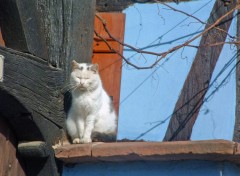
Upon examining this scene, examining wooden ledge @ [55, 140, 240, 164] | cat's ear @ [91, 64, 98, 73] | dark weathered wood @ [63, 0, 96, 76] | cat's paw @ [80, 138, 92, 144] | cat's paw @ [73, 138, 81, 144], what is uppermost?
dark weathered wood @ [63, 0, 96, 76]

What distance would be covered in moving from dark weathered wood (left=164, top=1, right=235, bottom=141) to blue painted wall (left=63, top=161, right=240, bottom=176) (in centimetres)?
93

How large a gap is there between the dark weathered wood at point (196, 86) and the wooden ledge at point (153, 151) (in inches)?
39.1

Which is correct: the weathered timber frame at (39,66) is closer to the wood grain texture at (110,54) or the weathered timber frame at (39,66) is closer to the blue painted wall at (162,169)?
the blue painted wall at (162,169)

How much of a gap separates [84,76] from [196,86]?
84 cm

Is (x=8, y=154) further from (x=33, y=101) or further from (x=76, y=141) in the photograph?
(x=76, y=141)

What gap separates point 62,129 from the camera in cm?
382

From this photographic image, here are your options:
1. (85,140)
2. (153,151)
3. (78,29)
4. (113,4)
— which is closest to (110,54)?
(113,4)

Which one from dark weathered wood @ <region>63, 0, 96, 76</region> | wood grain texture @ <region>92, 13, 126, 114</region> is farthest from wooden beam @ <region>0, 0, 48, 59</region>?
wood grain texture @ <region>92, 13, 126, 114</region>

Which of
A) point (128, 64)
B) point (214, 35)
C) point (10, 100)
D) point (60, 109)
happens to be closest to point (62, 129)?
point (60, 109)

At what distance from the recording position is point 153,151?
11.2 ft

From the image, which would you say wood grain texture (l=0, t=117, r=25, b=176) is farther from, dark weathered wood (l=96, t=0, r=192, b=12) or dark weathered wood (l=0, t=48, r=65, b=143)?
dark weathered wood (l=96, t=0, r=192, b=12)

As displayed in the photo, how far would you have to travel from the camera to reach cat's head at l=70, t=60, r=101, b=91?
394cm

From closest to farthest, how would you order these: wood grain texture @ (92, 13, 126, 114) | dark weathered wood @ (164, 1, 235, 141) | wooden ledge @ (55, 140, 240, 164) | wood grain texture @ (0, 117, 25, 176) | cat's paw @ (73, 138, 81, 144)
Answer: wooden ledge @ (55, 140, 240, 164), wood grain texture @ (0, 117, 25, 176), cat's paw @ (73, 138, 81, 144), dark weathered wood @ (164, 1, 235, 141), wood grain texture @ (92, 13, 126, 114)

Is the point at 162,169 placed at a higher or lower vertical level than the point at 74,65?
lower
